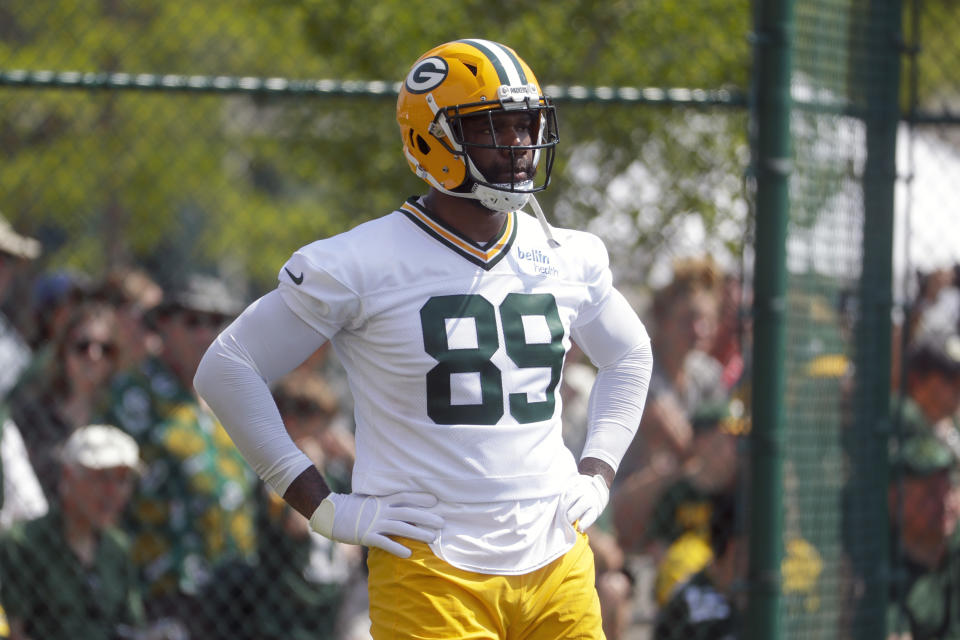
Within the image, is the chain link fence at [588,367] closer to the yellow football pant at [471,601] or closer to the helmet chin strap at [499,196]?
the helmet chin strap at [499,196]

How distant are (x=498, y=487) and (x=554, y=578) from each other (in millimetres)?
249

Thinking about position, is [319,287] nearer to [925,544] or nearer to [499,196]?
[499,196]

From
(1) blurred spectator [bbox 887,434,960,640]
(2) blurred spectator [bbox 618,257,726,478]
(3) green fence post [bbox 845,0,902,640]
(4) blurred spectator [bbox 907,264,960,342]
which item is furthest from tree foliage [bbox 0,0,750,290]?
(1) blurred spectator [bbox 887,434,960,640]

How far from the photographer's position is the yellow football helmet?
103 inches

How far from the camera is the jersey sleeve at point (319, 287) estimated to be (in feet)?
8.27

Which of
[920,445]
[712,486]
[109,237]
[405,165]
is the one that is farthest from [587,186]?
[109,237]

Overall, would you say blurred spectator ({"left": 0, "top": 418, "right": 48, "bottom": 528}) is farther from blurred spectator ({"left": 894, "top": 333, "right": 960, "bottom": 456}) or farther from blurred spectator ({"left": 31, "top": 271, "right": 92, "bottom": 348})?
blurred spectator ({"left": 894, "top": 333, "right": 960, "bottom": 456})

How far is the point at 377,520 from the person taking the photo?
99.3 inches

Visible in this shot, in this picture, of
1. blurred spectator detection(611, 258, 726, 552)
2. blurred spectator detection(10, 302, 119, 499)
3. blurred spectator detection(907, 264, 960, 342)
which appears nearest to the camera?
blurred spectator detection(10, 302, 119, 499)

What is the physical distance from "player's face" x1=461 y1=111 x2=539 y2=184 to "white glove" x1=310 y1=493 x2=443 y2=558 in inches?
27.8

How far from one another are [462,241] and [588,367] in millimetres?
2433

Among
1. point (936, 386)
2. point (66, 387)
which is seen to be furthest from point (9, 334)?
point (936, 386)

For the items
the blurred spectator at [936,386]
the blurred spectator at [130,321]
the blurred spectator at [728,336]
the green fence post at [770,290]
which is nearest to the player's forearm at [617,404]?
the green fence post at [770,290]

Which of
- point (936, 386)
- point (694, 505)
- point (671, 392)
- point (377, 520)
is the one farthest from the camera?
point (671, 392)
